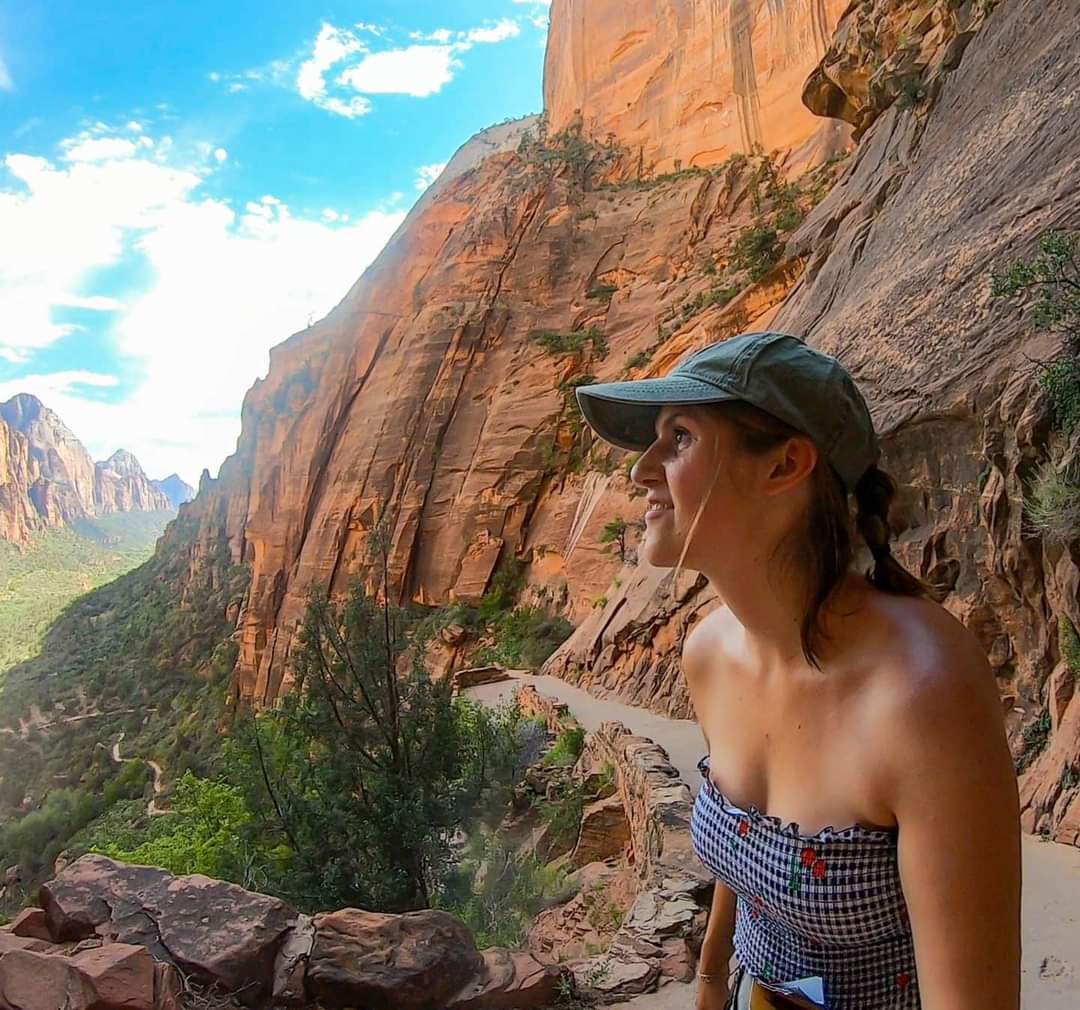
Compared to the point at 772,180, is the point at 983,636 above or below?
below

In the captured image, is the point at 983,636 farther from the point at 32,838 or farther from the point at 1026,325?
the point at 32,838

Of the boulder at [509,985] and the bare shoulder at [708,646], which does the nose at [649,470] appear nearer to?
the bare shoulder at [708,646]

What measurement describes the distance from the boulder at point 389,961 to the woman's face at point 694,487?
2714 mm

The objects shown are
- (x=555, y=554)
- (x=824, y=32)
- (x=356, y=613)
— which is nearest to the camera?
(x=356, y=613)

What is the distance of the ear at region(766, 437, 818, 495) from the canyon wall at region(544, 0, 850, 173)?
2579 centimetres

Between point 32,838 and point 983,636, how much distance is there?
20517 mm

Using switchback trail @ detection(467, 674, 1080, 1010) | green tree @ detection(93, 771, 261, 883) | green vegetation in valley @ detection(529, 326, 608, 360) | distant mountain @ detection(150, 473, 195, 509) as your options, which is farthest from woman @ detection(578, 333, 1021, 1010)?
distant mountain @ detection(150, 473, 195, 509)

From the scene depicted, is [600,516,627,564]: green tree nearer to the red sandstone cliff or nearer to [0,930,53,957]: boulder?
the red sandstone cliff

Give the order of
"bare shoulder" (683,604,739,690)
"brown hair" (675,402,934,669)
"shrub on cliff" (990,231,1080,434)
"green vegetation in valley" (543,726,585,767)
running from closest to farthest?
"brown hair" (675,402,934,669)
"bare shoulder" (683,604,739,690)
"shrub on cliff" (990,231,1080,434)
"green vegetation in valley" (543,726,585,767)

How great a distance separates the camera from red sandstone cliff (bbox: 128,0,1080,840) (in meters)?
5.72

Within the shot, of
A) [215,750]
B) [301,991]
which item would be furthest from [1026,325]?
[215,750]

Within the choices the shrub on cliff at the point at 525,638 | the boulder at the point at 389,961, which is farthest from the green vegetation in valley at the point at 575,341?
the boulder at the point at 389,961

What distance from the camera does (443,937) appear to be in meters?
3.30

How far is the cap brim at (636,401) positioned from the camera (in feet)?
3.53
